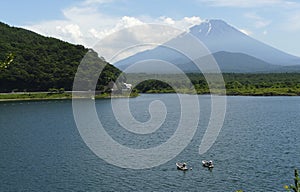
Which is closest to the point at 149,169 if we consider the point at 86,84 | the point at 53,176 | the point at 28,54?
the point at 53,176

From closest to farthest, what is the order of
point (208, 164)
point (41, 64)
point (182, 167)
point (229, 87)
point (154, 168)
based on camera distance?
point (182, 167) → point (208, 164) → point (154, 168) → point (229, 87) → point (41, 64)

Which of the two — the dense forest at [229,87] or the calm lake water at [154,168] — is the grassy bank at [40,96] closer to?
the dense forest at [229,87]

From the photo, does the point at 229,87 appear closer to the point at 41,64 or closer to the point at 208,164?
the point at 41,64

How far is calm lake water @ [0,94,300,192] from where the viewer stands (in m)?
13.8

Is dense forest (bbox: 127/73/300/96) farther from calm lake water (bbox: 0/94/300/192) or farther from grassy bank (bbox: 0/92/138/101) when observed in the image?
calm lake water (bbox: 0/94/300/192)

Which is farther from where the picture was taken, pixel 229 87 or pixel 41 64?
pixel 41 64

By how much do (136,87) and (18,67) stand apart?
71.1 feet

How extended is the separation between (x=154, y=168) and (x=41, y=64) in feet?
175

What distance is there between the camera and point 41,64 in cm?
6538

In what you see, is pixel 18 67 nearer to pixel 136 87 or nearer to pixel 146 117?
pixel 136 87

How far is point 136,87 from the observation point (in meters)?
73.1

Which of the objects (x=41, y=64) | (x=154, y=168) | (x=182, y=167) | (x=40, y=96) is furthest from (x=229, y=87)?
(x=182, y=167)

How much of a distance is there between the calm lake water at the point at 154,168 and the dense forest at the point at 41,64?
33.4 m

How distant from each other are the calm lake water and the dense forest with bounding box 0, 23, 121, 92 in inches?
1315
